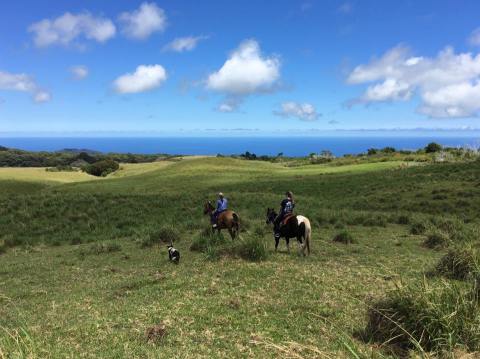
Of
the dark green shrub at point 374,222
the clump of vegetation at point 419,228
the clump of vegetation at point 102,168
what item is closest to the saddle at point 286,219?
the clump of vegetation at point 419,228

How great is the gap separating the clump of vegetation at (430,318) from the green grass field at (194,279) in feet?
0.86

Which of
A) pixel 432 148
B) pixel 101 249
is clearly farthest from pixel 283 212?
pixel 432 148

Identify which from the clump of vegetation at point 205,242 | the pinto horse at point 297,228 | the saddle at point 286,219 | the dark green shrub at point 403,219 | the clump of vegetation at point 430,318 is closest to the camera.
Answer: the clump of vegetation at point 430,318

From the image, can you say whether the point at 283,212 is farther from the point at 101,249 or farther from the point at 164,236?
the point at 101,249

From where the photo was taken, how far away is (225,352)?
27.4 feet

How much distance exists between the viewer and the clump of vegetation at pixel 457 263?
12447 millimetres

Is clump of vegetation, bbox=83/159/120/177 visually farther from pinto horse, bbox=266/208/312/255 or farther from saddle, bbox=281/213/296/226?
pinto horse, bbox=266/208/312/255

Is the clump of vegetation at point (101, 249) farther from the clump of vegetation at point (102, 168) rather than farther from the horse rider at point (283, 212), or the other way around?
the clump of vegetation at point (102, 168)

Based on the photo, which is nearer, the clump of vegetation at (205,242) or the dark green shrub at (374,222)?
the clump of vegetation at (205,242)

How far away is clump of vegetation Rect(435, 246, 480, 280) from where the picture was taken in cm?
1245

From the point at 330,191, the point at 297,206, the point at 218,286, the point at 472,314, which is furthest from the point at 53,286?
the point at 330,191

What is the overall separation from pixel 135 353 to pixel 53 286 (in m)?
8.80

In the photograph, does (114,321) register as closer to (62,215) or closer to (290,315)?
(290,315)

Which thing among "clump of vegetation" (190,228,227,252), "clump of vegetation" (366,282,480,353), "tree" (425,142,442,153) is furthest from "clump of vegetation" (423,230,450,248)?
"tree" (425,142,442,153)
